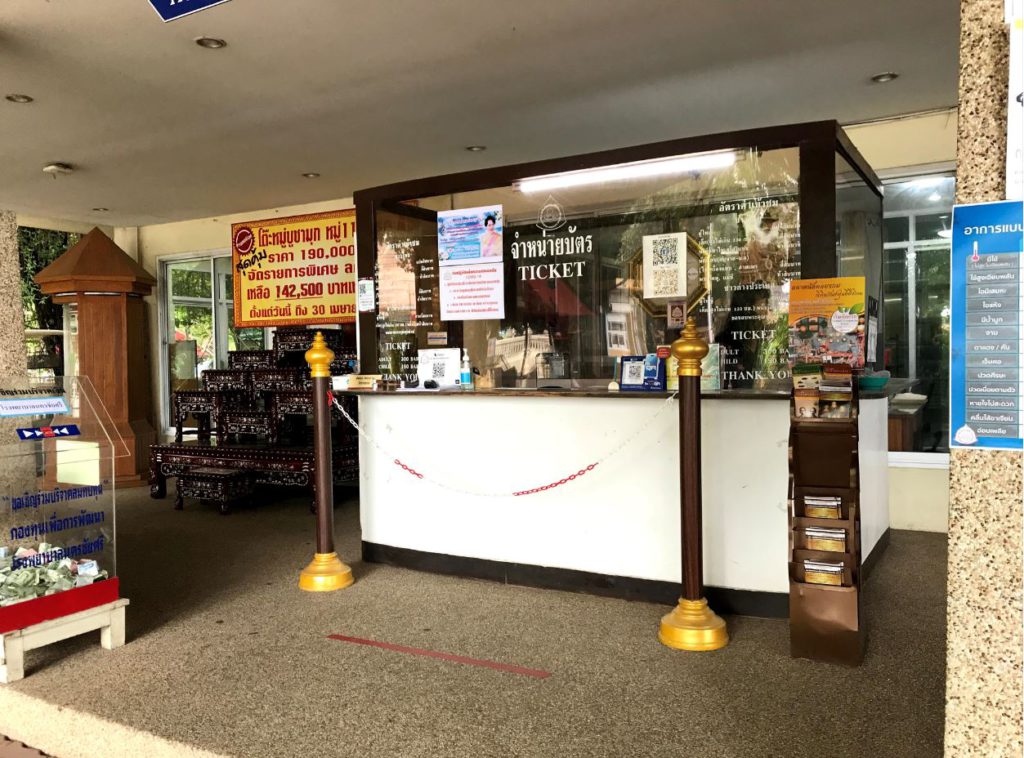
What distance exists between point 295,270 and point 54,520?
16.7 feet

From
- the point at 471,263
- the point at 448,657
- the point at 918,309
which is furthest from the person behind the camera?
the point at 918,309

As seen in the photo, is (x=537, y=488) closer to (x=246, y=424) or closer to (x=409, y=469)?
(x=409, y=469)

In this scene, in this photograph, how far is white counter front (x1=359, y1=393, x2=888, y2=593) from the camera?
3.62 metres

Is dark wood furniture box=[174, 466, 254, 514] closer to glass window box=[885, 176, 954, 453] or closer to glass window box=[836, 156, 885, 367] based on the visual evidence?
glass window box=[836, 156, 885, 367]

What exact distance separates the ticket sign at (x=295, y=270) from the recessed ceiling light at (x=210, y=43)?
11.8 feet

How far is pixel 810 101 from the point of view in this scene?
203 inches

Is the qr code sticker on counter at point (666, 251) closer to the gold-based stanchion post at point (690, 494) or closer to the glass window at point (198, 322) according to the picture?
the gold-based stanchion post at point (690, 494)

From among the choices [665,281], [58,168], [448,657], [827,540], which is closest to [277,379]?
[58,168]

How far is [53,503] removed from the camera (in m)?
3.36

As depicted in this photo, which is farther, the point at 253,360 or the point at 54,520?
the point at 253,360

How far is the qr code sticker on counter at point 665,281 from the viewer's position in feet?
13.1

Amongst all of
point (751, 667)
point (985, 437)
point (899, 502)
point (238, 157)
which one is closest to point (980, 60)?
point (985, 437)

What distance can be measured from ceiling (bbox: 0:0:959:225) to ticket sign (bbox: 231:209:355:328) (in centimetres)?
115

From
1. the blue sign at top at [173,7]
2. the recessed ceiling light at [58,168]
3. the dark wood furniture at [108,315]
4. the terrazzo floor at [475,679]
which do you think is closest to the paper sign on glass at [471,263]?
the terrazzo floor at [475,679]
